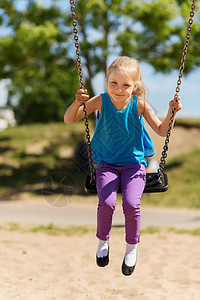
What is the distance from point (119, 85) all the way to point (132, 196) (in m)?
0.94

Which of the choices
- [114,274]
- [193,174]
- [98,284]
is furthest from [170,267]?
[193,174]

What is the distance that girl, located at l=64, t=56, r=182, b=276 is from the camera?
125 inches

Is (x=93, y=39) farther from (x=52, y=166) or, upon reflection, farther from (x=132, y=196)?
(x=132, y=196)

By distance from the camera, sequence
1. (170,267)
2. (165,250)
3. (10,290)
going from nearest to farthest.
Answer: (10,290)
(170,267)
(165,250)

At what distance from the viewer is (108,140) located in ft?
11.0

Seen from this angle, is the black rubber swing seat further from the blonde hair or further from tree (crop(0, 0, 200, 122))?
tree (crop(0, 0, 200, 122))

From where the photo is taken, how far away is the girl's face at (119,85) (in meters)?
3.28

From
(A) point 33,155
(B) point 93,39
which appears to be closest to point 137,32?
(B) point 93,39

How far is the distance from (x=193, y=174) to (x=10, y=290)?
38.8ft

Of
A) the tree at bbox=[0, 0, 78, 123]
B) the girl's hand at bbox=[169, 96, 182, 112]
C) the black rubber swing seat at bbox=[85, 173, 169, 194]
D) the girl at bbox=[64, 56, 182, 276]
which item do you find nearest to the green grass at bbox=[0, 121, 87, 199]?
the tree at bbox=[0, 0, 78, 123]

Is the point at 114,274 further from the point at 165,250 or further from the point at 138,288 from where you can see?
the point at 165,250

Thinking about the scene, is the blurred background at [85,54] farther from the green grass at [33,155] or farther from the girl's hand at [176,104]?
the girl's hand at [176,104]

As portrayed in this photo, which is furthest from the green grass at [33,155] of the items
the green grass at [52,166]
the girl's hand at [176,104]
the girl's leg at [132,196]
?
the girl's hand at [176,104]

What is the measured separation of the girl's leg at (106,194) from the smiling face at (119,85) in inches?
23.6
